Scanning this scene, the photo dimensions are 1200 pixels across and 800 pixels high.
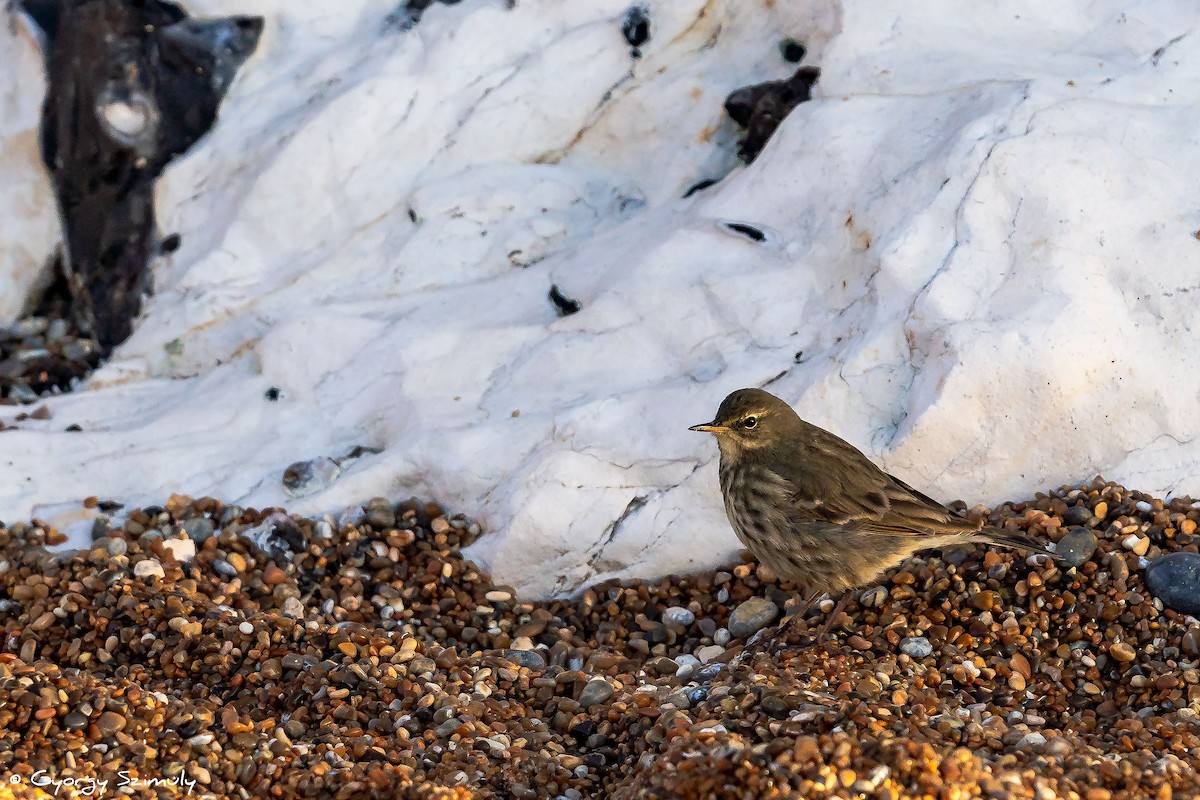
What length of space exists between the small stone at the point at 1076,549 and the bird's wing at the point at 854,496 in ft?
1.45

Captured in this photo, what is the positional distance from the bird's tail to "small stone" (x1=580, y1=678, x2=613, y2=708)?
1.72m

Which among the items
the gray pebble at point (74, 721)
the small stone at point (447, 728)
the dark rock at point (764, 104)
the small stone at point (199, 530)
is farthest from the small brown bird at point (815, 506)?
the gray pebble at point (74, 721)

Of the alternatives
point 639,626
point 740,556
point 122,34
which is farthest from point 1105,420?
point 122,34

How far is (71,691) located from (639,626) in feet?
8.25

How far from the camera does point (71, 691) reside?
5062mm

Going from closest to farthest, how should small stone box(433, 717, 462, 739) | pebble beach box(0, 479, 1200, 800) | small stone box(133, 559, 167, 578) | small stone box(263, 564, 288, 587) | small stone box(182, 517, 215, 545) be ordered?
pebble beach box(0, 479, 1200, 800)
small stone box(433, 717, 462, 739)
small stone box(133, 559, 167, 578)
small stone box(263, 564, 288, 587)
small stone box(182, 517, 215, 545)

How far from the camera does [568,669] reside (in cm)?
Result: 591

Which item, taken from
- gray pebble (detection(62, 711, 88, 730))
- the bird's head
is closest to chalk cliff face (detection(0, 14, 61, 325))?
gray pebble (detection(62, 711, 88, 730))

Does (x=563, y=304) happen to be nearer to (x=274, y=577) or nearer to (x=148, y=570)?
(x=274, y=577)

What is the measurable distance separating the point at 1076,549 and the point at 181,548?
4.29 metres

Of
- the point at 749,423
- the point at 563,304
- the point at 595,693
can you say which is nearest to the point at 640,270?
the point at 563,304

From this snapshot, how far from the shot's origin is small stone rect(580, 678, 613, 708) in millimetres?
5410

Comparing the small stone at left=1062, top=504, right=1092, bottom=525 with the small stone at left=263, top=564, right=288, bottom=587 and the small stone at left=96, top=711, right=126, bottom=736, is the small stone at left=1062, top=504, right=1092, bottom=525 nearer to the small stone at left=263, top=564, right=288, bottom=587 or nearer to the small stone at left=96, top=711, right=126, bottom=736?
the small stone at left=263, top=564, right=288, bottom=587

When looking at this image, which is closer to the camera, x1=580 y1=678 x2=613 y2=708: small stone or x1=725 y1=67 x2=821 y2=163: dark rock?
x1=580 y1=678 x2=613 y2=708: small stone
